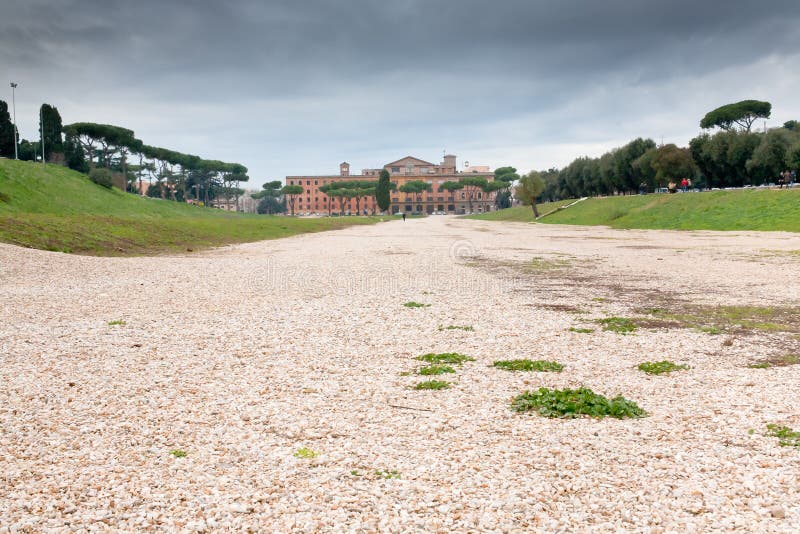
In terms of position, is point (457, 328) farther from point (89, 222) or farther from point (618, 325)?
point (89, 222)

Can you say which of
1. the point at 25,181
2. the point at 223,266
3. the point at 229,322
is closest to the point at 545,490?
the point at 229,322

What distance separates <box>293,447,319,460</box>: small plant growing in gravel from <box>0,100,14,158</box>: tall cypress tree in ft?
348

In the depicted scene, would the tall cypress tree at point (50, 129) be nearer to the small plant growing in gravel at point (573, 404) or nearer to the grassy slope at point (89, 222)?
the grassy slope at point (89, 222)

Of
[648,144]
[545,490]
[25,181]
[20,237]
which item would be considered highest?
[648,144]

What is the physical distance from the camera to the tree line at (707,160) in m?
75.1

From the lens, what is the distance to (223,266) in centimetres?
2627

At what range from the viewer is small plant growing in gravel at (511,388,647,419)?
281 inches

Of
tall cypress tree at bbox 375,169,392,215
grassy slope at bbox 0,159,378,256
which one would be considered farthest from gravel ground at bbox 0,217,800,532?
tall cypress tree at bbox 375,169,392,215

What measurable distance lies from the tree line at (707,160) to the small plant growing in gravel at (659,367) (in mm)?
72059

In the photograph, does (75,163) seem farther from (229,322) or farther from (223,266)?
(229,322)

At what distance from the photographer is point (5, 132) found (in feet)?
299

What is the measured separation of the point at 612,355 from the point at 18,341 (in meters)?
10.9

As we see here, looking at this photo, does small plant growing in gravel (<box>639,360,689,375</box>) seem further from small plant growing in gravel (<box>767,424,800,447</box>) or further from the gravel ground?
small plant growing in gravel (<box>767,424,800,447</box>)

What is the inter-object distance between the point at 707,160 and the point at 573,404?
93.9m
